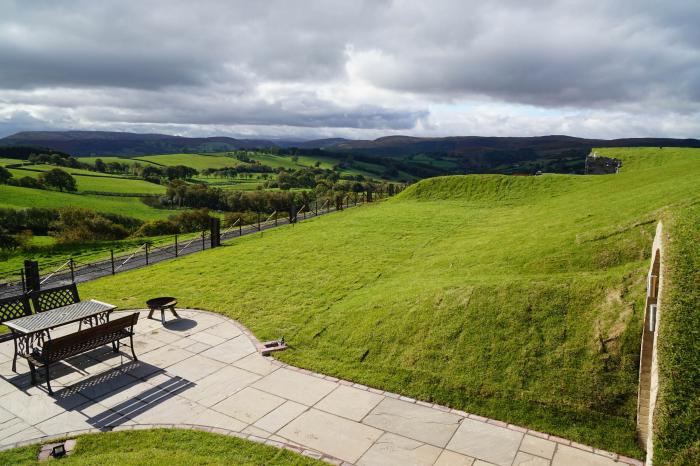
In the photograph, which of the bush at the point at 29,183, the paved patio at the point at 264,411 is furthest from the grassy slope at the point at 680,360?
the bush at the point at 29,183

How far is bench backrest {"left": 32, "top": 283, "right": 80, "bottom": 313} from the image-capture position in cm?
1150

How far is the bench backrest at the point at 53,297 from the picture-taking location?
11.5 meters

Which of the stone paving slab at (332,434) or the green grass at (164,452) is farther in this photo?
the stone paving slab at (332,434)

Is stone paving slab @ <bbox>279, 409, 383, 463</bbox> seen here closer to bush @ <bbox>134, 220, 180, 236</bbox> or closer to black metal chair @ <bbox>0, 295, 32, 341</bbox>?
black metal chair @ <bbox>0, 295, 32, 341</bbox>

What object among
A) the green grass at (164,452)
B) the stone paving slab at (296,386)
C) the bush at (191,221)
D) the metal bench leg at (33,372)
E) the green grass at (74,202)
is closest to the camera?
the green grass at (164,452)

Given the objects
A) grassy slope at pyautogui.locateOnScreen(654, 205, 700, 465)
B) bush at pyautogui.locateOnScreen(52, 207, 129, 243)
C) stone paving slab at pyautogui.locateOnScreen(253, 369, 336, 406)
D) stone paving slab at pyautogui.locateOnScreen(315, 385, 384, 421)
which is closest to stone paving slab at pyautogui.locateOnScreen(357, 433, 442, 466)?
stone paving slab at pyautogui.locateOnScreen(315, 385, 384, 421)

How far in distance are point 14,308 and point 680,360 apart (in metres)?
14.4

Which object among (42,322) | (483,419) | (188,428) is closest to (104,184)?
(42,322)

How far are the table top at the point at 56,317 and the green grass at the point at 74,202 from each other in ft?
174

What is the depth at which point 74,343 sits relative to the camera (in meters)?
9.12

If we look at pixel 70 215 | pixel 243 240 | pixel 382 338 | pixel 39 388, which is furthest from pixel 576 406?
pixel 70 215

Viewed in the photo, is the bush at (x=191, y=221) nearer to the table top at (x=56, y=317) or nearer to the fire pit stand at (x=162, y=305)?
the fire pit stand at (x=162, y=305)

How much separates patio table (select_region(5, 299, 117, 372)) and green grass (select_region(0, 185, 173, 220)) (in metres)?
53.0

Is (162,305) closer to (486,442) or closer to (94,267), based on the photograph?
(486,442)
